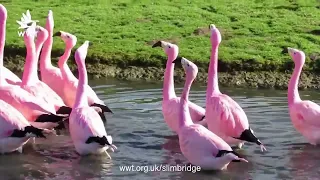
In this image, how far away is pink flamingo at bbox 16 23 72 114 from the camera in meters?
8.28

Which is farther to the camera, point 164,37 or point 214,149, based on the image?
point 164,37

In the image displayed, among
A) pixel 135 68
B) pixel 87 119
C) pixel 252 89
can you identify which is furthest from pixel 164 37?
pixel 87 119

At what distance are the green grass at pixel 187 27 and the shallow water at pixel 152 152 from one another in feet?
5.78

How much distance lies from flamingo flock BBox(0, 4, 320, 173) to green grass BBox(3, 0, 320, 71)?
2583mm

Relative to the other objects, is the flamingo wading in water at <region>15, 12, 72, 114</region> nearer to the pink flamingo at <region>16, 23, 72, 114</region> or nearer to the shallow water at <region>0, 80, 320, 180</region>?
the pink flamingo at <region>16, 23, 72, 114</region>

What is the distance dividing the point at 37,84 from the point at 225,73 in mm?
3310

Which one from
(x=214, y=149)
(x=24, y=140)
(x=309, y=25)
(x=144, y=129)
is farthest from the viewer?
(x=309, y=25)

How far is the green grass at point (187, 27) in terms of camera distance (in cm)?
1141

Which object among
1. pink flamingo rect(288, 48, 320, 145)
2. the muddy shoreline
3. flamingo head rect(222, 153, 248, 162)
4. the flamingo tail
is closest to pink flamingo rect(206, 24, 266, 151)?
flamingo head rect(222, 153, 248, 162)

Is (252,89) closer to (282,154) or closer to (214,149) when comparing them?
(282,154)

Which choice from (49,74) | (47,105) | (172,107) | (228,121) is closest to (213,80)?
(172,107)

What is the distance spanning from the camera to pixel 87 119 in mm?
7402

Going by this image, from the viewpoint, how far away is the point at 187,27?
1287cm

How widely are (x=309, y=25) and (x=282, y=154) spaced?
228 inches
